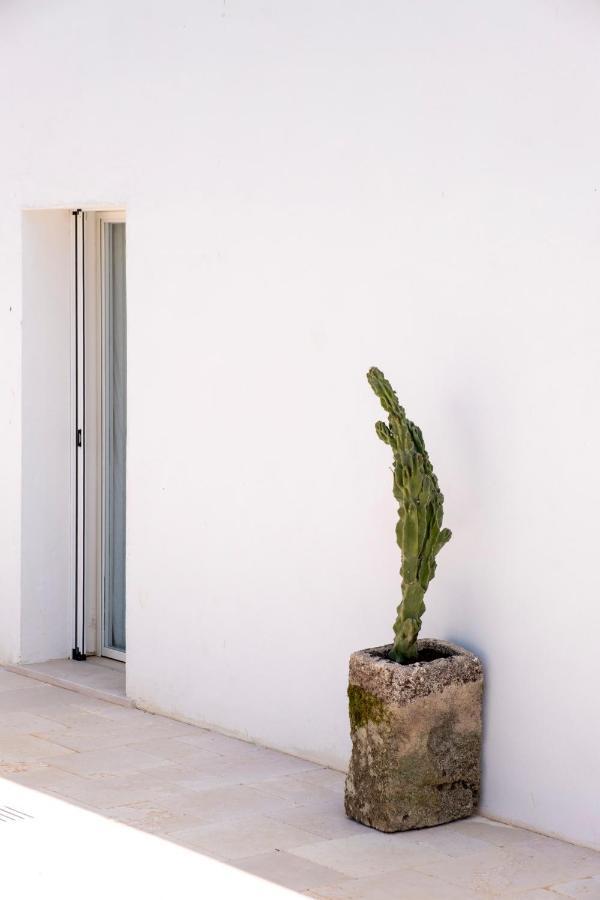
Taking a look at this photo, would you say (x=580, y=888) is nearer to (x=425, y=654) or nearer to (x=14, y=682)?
(x=425, y=654)

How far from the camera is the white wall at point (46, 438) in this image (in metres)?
7.45

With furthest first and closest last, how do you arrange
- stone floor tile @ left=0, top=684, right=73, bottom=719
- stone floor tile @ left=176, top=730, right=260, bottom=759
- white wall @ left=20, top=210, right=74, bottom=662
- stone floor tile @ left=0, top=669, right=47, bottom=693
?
white wall @ left=20, top=210, right=74, bottom=662, stone floor tile @ left=0, top=669, right=47, bottom=693, stone floor tile @ left=0, top=684, right=73, bottom=719, stone floor tile @ left=176, top=730, right=260, bottom=759

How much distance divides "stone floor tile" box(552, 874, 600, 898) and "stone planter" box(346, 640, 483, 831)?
633 millimetres

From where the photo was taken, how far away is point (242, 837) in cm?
480

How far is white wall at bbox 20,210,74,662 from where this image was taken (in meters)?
7.45

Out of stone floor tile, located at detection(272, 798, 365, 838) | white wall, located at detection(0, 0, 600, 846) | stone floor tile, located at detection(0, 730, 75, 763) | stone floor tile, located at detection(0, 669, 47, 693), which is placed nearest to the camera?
white wall, located at detection(0, 0, 600, 846)

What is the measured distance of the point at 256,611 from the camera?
6.06 metres

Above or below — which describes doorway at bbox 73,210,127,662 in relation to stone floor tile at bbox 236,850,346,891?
above

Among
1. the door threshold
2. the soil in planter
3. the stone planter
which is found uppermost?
the soil in planter

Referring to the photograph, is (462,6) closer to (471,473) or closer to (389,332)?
(389,332)

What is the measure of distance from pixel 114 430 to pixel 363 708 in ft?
10.1

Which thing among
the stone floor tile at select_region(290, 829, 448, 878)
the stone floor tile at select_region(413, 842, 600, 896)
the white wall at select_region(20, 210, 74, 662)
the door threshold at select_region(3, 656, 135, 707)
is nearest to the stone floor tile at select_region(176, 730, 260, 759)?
the door threshold at select_region(3, 656, 135, 707)

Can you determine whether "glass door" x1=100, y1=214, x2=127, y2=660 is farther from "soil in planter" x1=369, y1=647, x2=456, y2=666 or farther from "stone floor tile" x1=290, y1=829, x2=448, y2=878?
"stone floor tile" x1=290, y1=829, x2=448, y2=878

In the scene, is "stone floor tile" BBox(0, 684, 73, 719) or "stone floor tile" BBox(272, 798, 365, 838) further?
"stone floor tile" BBox(0, 684, 73, 719)
